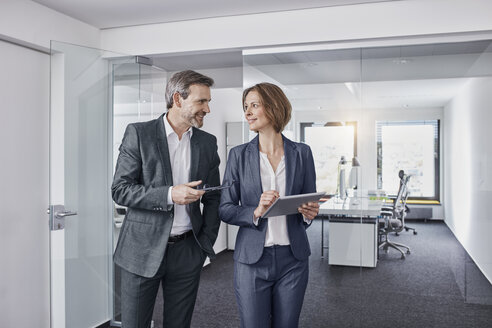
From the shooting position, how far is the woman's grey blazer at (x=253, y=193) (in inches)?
77.9

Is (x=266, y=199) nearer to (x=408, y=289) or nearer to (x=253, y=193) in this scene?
(x=253, y=193)

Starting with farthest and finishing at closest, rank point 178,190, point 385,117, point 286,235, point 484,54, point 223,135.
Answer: point 223,135, point 385,117, point 484,54, point 286,235, point 178,190

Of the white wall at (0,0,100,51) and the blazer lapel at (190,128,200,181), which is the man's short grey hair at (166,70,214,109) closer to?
the blazer lapel at (190,128,200,181)

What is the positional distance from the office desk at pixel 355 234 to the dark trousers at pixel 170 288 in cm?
153

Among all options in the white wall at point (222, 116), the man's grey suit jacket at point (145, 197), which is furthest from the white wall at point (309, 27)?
the white wall at point (222, 116)

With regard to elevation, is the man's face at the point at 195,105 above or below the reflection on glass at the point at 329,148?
above

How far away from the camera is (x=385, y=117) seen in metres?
3.28

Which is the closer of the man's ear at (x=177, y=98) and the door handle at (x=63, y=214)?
the man's ear at (x=177, y=98)

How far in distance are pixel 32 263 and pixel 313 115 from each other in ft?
7.75

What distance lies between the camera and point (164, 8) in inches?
129

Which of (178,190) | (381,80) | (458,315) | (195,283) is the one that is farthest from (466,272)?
(178,190)

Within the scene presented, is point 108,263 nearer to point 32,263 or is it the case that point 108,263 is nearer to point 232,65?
→ point 32,263

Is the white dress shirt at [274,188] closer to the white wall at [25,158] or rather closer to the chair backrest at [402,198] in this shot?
the chair backrest at [402,198]

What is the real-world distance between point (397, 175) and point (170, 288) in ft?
6.32
